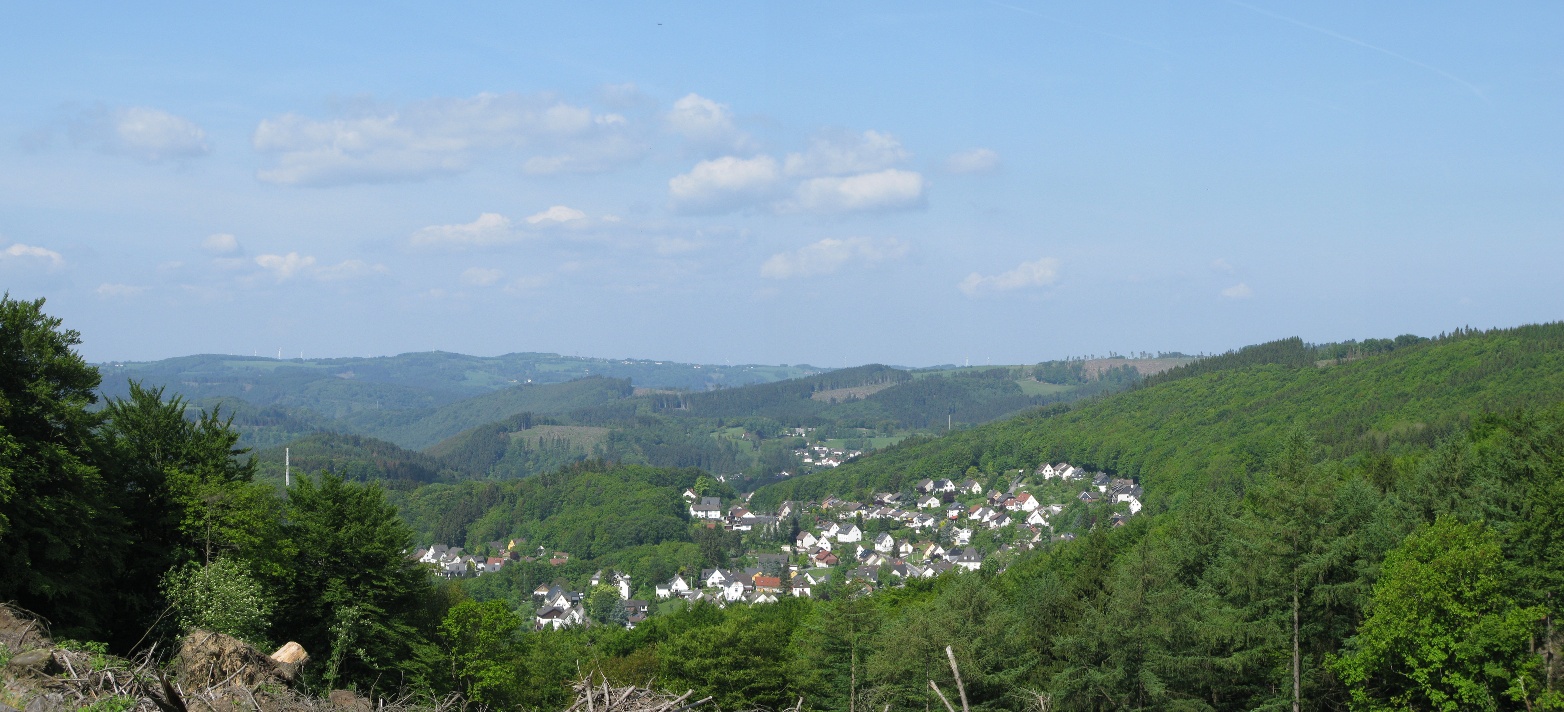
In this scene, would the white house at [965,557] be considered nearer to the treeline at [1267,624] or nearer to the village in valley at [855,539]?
the village in valley at [855,539]

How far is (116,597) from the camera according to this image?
23.5 meters

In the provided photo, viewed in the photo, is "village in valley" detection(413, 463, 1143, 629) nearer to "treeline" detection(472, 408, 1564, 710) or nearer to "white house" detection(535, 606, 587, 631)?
"white house" detection(535, 606, 587, 631)

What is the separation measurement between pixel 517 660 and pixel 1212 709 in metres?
19.8

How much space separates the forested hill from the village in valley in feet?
17.2

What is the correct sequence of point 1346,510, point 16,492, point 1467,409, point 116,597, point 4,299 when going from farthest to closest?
point 1467,409, point 1346,510, point 116,597, point 4,299, point 16,492

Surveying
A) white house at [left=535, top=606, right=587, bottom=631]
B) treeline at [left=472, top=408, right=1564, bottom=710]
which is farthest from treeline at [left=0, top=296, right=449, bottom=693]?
white house at [left=535, top=606, right=587, bottom=631]

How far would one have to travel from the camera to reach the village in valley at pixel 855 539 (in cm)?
10069

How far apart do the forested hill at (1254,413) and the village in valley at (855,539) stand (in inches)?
206

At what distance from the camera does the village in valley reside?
101m

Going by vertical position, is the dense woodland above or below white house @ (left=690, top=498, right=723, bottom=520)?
above

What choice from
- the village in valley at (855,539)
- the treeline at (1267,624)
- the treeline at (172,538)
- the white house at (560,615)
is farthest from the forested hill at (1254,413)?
the treeline at (172,538)

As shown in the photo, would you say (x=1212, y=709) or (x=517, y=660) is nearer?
(x=1212, y=709)

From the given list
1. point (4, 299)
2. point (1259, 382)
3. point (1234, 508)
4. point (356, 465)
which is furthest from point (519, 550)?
point (4, 299)

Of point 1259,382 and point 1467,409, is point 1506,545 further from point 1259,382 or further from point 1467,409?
point 1259,382
